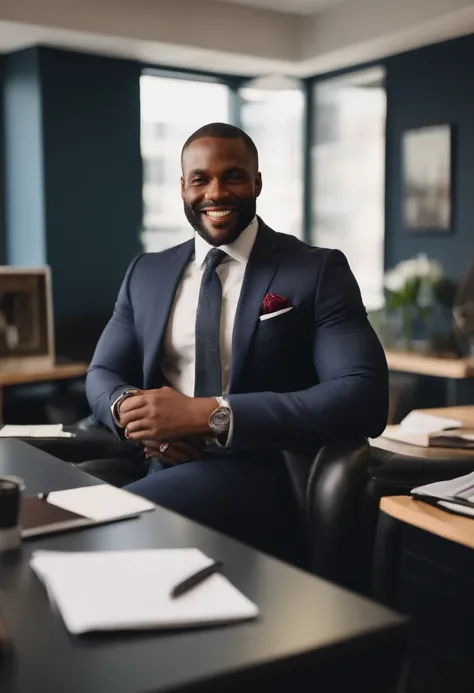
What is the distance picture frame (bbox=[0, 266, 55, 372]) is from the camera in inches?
167

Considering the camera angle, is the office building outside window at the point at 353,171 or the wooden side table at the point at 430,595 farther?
the office building outside window at the point at 353,171

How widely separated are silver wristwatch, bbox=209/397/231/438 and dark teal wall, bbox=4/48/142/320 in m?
3.12

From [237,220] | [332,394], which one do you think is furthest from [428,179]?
[332,394]

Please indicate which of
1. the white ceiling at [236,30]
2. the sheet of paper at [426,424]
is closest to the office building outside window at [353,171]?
the white ceiling at [236,30]

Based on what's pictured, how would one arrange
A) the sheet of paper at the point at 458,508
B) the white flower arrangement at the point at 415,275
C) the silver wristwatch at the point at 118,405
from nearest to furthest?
the sheet of paper at the point at 458,508 < the silver wristwatch at the point at 118,405 < the white flower arrangement at the point at 415,275

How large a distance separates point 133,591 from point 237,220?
1.30 m

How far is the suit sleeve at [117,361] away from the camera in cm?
212

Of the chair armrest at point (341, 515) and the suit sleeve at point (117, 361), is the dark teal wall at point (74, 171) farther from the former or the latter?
the chair armrest at point (341, 515)

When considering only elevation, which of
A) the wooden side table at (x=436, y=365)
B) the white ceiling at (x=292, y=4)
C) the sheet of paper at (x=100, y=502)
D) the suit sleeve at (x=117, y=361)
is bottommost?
the wooden side table at (x=436, y=365)

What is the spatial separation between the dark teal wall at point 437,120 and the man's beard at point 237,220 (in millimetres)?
2873

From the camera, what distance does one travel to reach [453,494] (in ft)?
5.59

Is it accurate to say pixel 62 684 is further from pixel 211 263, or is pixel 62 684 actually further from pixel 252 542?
pixel 211 263

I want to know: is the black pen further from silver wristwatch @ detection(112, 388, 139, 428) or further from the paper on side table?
the paper on side table

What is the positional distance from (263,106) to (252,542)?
170 inches
